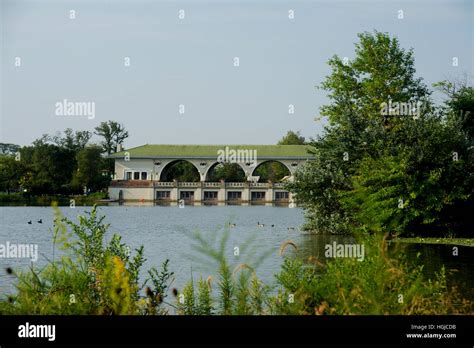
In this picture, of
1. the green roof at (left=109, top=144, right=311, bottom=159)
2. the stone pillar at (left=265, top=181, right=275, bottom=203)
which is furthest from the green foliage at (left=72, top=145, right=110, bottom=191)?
the stone pillar at (left=265, top=181, right=275, bottom=203)

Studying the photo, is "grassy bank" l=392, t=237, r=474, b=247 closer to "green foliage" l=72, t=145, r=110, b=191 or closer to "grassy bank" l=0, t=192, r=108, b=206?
"green foliage" l=72, t=145, r=110, b=191

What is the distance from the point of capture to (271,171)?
103 metres

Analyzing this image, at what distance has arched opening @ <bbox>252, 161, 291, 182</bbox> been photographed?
3807 inches

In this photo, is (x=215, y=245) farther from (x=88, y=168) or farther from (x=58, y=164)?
(x=88, y=168)

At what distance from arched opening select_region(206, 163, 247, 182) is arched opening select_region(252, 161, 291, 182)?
2.32m

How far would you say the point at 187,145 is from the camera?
9525 cm

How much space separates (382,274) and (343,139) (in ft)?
72.2

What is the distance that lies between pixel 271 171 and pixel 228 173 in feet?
20.6

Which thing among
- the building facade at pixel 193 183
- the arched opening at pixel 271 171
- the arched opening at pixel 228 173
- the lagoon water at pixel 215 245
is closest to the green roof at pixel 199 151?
the building facade at pixel 193 183

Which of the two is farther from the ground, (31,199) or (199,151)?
(199,151)

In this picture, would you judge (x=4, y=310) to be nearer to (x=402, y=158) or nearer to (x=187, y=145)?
(x=402, y=158)

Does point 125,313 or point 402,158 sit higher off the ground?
point 402,158

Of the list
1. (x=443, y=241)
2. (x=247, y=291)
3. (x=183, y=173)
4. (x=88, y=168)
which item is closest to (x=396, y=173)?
(x=443, y=241)
